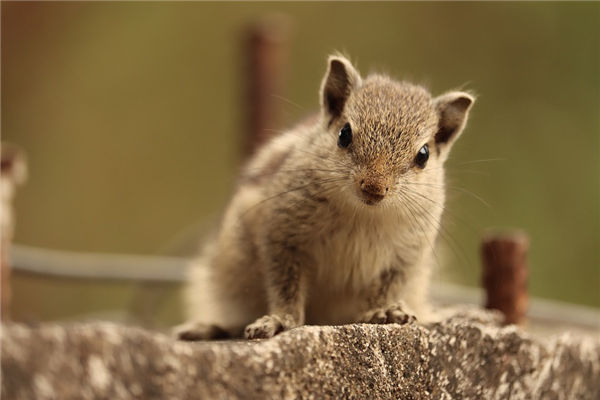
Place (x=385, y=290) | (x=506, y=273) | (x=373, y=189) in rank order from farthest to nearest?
1. (x=506, y=273)
2. (x=385, y=290)
3. (x=373, y=189)

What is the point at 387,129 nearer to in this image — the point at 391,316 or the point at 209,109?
the point at 391,316

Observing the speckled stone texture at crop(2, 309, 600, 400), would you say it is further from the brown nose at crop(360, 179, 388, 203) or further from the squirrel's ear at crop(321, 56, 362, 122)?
the squirrel's ear at crop(321, 56, 362, 122)

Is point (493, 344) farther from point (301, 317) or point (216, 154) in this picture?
point (216, 154)

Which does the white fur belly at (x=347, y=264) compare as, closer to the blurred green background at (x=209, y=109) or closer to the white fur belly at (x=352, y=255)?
the white fur belly at (x=352, y=255)

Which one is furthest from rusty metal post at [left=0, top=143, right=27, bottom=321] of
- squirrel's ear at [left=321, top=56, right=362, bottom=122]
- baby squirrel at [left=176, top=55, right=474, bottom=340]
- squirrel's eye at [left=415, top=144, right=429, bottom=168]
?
squirrel's eye at [left=415, top=144, right=429, bottom=168]

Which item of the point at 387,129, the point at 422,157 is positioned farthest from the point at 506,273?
the point at 387,129

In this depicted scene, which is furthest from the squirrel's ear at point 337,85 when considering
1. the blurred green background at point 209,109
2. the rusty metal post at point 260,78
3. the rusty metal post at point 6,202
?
the blurred green background at point 209,109
